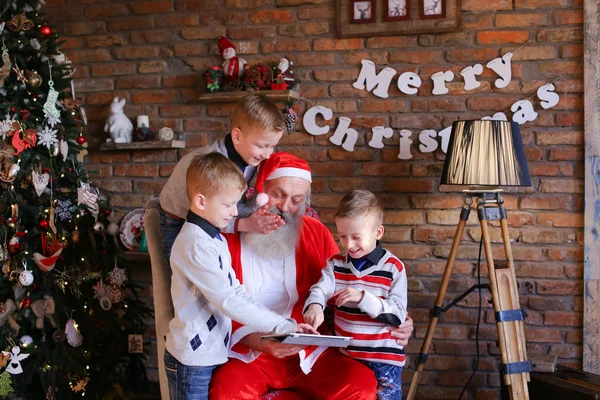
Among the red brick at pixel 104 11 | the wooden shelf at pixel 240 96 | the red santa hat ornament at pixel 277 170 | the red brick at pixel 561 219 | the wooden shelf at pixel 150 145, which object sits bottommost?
the red brick at pixel 561 219

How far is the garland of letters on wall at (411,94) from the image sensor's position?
333 centimetres

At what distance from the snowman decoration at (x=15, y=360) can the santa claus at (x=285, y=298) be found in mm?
1425

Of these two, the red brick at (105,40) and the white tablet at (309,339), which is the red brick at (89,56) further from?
the white tablet at (309,339)

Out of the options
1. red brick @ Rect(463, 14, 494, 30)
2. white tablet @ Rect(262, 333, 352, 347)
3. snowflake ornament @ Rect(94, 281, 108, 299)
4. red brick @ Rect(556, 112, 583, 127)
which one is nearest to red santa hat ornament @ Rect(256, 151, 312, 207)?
white tablet @ Rect(262, 333, 352, 347)

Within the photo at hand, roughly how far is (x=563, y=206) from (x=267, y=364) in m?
1.87

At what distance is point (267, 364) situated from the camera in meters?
2.36

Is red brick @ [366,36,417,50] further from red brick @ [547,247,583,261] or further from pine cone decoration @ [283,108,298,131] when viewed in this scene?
red brick @ [547,247,583,261]

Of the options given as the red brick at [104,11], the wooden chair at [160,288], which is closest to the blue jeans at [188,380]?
the wooden chair at [160,288]

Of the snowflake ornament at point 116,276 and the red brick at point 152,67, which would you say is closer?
the snowflake ornament at point 116,276

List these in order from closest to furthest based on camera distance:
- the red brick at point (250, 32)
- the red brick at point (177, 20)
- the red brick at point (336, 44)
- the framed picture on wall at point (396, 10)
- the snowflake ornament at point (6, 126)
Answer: the snowflake ornament at point (6, 126)
the framed picture on wall at point (396, 10)
the red brick at point (336, 44)
the red brick at point (250, 32)
the red brick at point (177, 20)

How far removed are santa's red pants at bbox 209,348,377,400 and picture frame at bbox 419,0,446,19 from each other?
6.25 ft

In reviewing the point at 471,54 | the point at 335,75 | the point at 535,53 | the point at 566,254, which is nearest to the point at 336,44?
the point at 335,75

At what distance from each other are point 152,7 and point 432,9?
1647mm

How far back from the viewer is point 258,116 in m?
2.40
